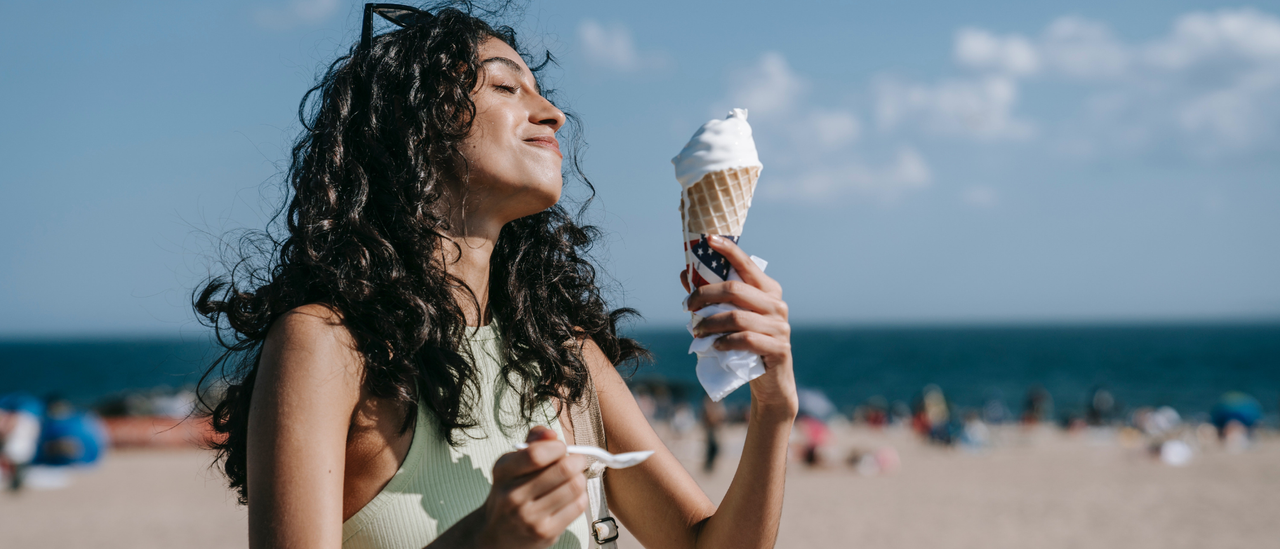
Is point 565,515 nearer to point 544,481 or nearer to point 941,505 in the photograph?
point 544,481

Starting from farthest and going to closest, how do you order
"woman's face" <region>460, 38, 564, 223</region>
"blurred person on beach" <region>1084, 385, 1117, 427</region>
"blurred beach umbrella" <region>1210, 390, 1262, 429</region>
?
"blurred person on beach" <region>1084, 385, 1117, 427</region>, "blurred beach umbrella" <region>1210, 390, 1262, 429</region>, "woman's face" <region>460, 38, 564, 223</region>

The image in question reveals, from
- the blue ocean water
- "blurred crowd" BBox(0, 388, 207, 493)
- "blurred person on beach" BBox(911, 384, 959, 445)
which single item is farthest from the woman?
the blue ocean water

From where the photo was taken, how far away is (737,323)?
1.54 meters

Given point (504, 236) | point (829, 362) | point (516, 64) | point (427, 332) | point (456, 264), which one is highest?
point (829, 362)

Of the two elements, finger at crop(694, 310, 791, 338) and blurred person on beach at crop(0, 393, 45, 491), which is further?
blurred person on beach at crop(0, 393, 45, 491)

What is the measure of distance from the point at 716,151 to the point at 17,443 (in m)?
16.2

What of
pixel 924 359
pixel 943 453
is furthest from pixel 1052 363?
pixel 943 453

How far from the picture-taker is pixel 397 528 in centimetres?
167

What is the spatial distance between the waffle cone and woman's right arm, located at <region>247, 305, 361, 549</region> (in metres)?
0.83

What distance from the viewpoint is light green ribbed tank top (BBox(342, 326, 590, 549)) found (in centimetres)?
167

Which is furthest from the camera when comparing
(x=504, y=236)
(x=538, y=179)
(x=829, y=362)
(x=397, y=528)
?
(x=829, y=362)

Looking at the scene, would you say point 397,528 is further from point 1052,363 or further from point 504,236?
point 1052,363

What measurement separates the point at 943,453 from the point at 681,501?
1976 centimetres

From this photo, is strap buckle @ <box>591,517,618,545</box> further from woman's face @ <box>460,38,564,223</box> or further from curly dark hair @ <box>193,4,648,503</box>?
woman's face @ <box>460,38,564,223</box>
